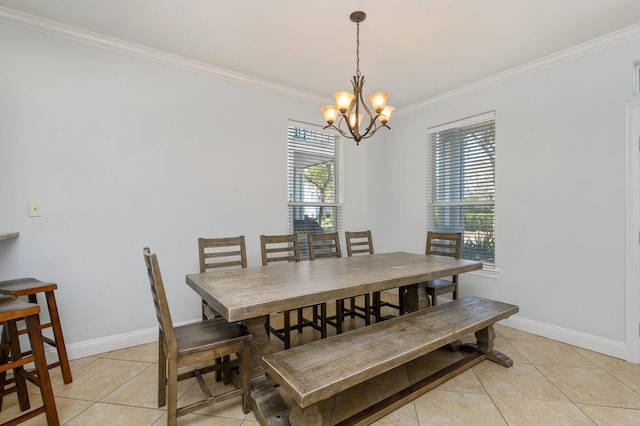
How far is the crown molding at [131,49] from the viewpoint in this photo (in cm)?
228

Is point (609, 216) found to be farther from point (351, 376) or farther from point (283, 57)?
point (283, 57)

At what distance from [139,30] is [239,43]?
79 cm

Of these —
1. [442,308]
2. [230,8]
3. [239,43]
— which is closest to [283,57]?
[239,43]

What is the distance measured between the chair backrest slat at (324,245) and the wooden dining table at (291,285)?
1.32ft

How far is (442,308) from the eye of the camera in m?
2.39

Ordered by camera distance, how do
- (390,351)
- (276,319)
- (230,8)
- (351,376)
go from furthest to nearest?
1. (276,319)
2. (230,8)
3. (390,351)
4. (351,376)

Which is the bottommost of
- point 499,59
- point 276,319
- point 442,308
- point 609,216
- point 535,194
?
point 276,319

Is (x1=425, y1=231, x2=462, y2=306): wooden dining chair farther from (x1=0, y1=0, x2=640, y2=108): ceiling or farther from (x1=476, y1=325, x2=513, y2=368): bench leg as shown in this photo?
(x1=0, y1=0, x2=640, y2=108): ceiling

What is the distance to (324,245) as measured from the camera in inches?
126

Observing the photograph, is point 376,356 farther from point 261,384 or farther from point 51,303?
point 51,303

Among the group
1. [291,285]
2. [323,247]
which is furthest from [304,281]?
[323,247]

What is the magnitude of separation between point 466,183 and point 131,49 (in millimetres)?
3741

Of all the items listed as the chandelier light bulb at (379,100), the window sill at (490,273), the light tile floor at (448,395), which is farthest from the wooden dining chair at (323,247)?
the window sill at (490,273)

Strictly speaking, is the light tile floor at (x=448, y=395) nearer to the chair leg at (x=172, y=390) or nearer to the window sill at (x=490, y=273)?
the chair leg at (x=172, y=390)
